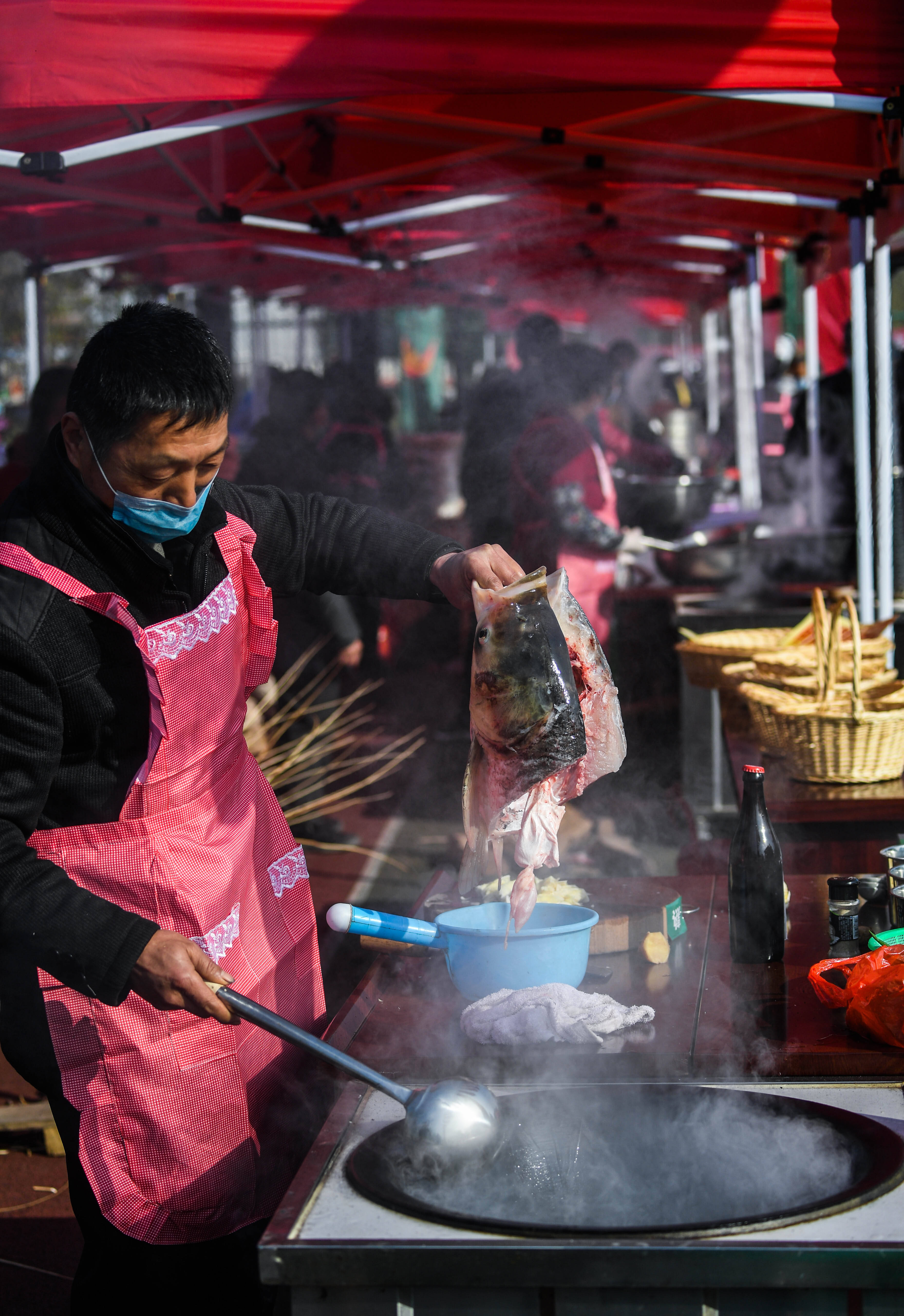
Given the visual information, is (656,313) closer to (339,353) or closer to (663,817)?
(339,353)

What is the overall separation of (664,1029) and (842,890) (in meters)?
0.52

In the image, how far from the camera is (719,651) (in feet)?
12.9

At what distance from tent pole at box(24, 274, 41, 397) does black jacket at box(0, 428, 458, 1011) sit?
188 inches

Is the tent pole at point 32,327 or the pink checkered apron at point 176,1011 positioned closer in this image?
the pink checkered apron at point 176,1011

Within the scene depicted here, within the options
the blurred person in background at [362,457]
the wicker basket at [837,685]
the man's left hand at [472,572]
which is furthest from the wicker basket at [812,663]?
the blurred person in background at [362,457]

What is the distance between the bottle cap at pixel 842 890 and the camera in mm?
2051

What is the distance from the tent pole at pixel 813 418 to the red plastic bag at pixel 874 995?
16.6ft

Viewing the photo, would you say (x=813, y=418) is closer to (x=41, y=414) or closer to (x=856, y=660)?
(x=856, y=660)

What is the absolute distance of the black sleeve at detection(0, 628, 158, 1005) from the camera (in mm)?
1520

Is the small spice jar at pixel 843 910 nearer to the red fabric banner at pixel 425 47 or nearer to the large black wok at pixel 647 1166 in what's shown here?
the large black wok at pixel 647 1166

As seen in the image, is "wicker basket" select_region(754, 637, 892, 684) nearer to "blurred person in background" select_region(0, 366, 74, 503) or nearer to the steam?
the steam

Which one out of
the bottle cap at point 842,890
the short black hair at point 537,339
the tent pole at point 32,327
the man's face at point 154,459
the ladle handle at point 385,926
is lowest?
the bottle cap at point 842,890

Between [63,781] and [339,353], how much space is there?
11681 millimetres

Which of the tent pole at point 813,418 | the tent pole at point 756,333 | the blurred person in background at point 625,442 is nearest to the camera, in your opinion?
the tent pole at point 813,418
